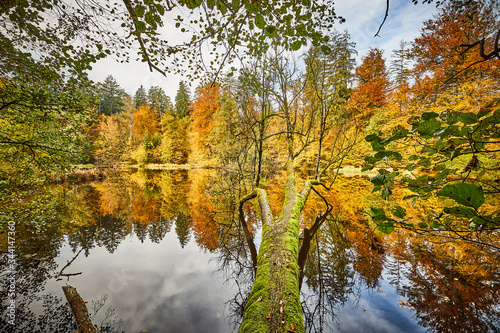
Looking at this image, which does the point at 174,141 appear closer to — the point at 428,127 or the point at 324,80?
the point at 324,80

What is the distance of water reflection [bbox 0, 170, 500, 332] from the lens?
2846 millimetres

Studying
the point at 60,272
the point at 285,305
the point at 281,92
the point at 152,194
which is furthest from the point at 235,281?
the point at 152,194

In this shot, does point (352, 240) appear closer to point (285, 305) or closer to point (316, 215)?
point (316, 215)

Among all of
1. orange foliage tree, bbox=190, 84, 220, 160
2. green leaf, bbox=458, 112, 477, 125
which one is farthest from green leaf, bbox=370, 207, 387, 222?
orange foliage tree, bbox=190, 84, 220, 160

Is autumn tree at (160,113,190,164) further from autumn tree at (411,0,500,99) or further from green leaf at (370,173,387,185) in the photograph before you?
green leaf at (370,173,387,185)

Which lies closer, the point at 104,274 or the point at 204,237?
the point at 104,274

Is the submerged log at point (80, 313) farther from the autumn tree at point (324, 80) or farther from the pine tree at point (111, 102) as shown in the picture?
the pine tree at point (111, 102)

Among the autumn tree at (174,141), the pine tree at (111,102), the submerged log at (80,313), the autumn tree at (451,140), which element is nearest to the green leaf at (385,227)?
the autumn tree at (451,140)

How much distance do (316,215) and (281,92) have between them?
4.68 m

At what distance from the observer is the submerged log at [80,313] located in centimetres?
242

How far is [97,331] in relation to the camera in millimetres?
2732

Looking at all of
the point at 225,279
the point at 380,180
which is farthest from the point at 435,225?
the point at 225,279

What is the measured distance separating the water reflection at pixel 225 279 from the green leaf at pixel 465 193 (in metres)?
3.14

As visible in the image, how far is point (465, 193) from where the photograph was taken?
0.73 m
